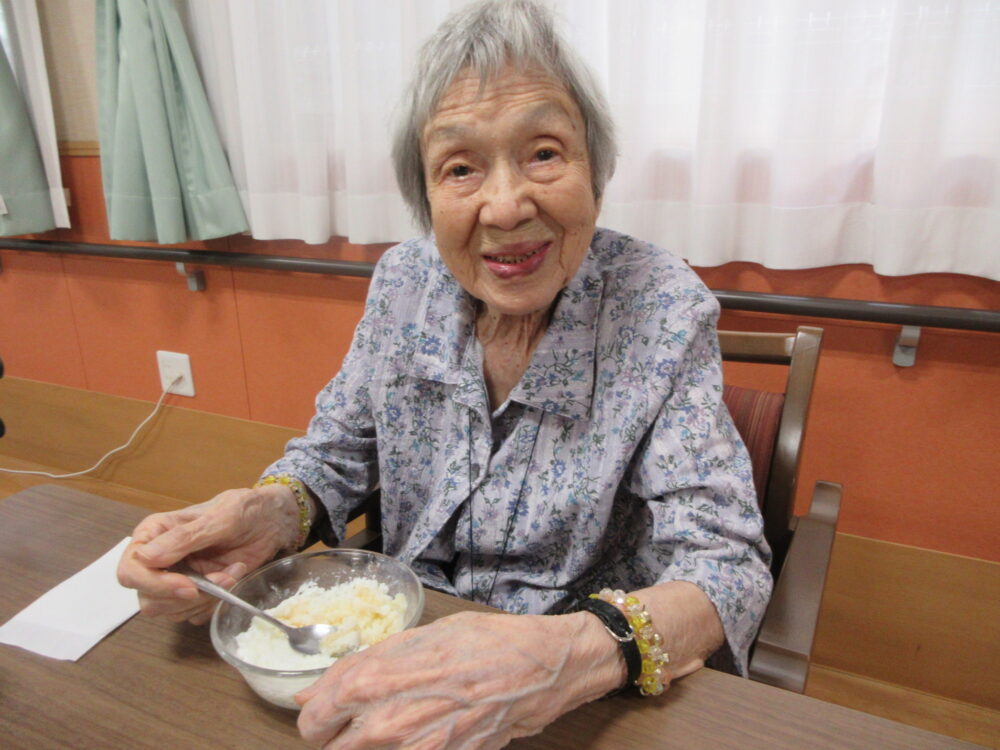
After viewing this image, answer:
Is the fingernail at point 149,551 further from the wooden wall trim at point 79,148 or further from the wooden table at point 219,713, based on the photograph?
the wooden wall trim at point 79,148

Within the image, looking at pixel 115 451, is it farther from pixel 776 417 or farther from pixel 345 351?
pixel 776 417

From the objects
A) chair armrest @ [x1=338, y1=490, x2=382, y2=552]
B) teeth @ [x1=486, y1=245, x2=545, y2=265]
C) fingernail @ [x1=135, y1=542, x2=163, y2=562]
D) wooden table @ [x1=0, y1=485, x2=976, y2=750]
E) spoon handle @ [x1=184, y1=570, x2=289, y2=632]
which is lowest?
Result: chair armrest @ [x1=338, y1=490, x2=382, y2=552]

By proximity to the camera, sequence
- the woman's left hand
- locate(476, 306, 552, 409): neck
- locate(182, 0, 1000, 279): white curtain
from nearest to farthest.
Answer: the woman's left hand
locate(476, 306, 552, 409): neck
locate(182, 0, 1000, 279): white curtain

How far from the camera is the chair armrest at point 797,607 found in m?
0.72

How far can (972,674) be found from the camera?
151cm

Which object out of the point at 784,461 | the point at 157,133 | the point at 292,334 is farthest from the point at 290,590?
the point at 157,133

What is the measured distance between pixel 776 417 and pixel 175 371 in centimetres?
211

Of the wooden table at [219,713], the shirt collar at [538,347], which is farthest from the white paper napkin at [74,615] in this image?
the shirt collar at [538,347]

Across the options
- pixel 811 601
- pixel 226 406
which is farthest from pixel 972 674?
pixel 226 406

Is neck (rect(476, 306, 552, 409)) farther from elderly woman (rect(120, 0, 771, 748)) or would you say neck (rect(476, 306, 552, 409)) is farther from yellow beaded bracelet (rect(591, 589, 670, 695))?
yellow beaded bracelet (rect(591, 589, 670, 695))

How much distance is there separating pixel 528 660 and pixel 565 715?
0.07m

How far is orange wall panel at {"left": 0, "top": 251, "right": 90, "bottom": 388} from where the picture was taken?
2547 mm

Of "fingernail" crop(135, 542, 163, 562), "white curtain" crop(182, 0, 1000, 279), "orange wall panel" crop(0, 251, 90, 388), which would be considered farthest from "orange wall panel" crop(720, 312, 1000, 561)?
"orange wall panel" crop(0, 251, 90, 388)

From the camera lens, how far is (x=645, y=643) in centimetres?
65
